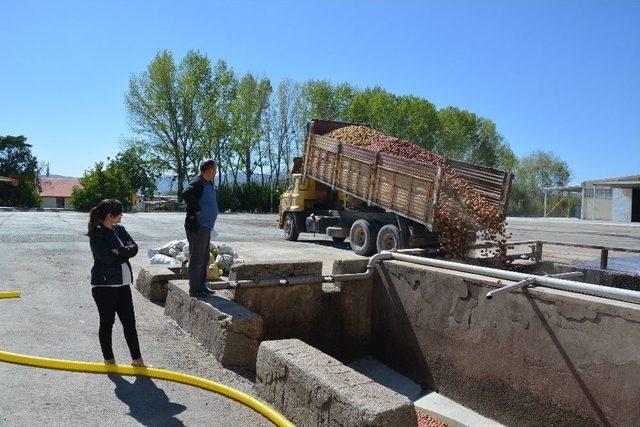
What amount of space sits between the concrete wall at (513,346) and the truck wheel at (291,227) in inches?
342

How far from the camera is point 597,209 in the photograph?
43.2 m

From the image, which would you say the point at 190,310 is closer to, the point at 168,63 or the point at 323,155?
the point at 323,155

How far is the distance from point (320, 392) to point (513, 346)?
2811 mm

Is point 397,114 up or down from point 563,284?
up

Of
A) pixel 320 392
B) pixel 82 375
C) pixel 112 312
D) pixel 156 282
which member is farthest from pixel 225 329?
pixel 156 282

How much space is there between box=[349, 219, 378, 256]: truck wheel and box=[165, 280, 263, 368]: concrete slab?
732 centimetres

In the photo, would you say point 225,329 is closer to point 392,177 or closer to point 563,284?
point 563,284

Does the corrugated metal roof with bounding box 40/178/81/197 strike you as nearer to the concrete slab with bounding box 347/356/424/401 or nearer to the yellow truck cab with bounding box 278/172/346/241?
the yellow truck cab with bounding box 278/172/346/241

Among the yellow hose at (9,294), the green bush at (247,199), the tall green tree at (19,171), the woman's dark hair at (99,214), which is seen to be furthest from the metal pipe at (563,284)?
the tall green tree at (19,171)

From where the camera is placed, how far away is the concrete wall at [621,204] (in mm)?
37875

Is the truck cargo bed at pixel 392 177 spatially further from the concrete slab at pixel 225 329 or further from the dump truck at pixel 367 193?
the concrete slab at pixel 225 329

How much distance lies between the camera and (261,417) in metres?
4.11

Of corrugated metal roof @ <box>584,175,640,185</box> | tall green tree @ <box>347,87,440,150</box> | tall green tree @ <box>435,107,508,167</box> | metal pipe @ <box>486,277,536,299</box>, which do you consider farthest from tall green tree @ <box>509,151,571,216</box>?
metal pipe @ <box>486,277,536,299</box>

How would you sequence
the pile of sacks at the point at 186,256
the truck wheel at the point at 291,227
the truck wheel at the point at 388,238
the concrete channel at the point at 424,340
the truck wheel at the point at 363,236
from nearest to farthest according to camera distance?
the concrete channel at the point at 424,340 < the pile of sacks at the point at 186,256 < the truck wheel at the point at 388,238 < the truck wheel at the point at 363,236 < the truck wheel at the point at 291,227
